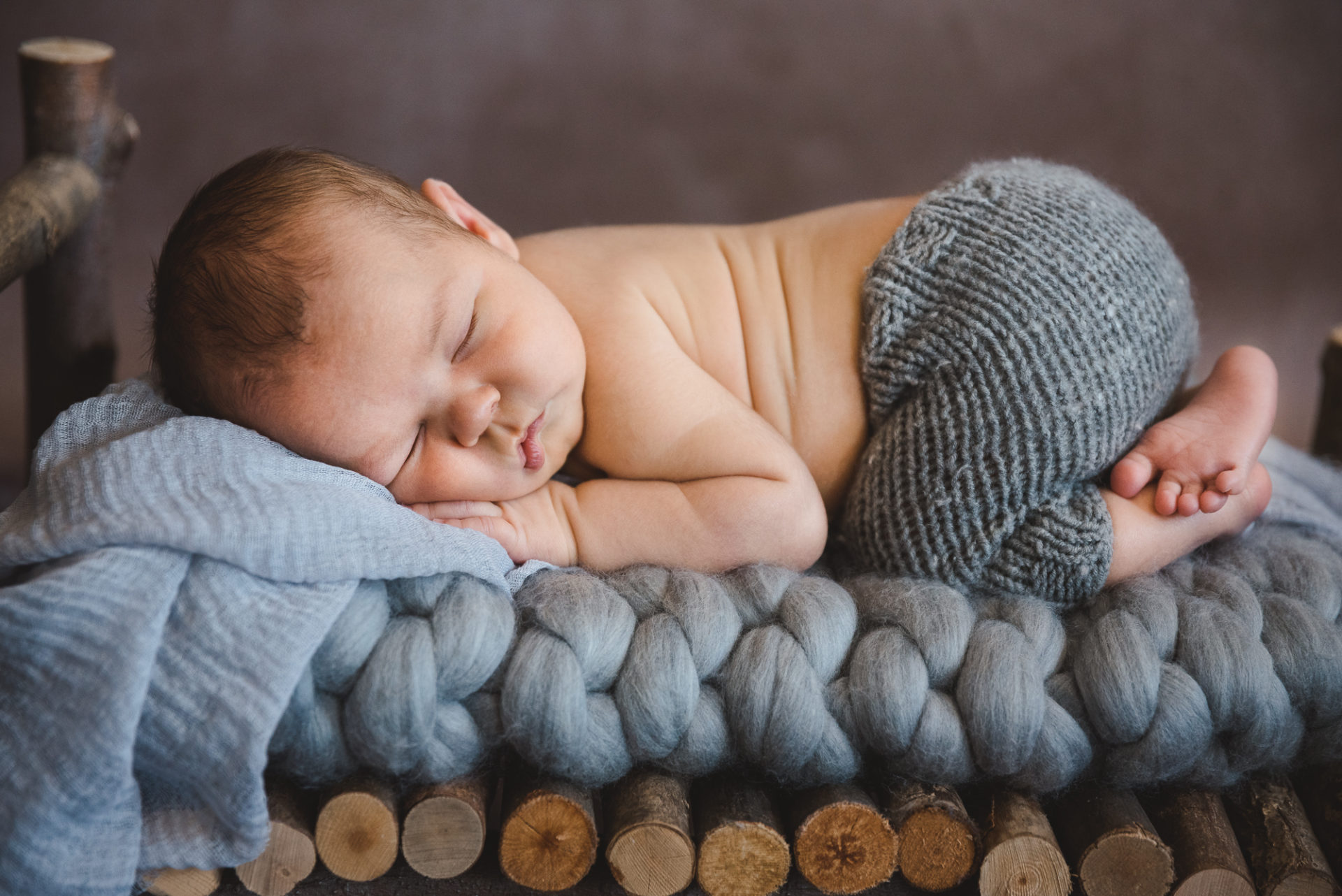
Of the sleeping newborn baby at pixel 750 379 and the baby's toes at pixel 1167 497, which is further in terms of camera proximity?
the baby's toes at pixel 1167 497

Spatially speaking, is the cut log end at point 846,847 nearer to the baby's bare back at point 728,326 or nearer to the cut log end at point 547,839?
the cut log end at point 547,839

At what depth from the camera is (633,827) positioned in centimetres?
83

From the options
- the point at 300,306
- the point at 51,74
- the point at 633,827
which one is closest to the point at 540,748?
the point at 633,827

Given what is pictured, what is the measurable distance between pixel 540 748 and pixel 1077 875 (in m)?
0.44

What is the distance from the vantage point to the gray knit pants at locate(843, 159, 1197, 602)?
1011 millimetres

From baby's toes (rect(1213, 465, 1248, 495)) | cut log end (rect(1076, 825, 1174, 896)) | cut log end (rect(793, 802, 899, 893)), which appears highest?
baby's toes (rect(1213, 465, 1248, 495))

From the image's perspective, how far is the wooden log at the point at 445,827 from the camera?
Result: 32.8 inches

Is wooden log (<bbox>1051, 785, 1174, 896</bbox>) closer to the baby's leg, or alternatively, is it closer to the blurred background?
the baby's leg

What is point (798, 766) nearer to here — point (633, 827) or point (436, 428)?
point (633, 827)

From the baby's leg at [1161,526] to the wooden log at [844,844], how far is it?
14.3 inches

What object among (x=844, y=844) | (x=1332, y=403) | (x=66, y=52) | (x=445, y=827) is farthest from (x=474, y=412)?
(x=1332, y=403)

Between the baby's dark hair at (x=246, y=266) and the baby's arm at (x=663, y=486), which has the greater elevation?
the baby's dark hair at (x=246, y=266)

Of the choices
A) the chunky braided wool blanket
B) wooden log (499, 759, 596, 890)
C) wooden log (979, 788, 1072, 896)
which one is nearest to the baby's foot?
the chunky braided wool blanket

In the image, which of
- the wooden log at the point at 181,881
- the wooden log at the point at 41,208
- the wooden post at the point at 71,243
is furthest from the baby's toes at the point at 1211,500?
the wooden post at the point at 71,243
